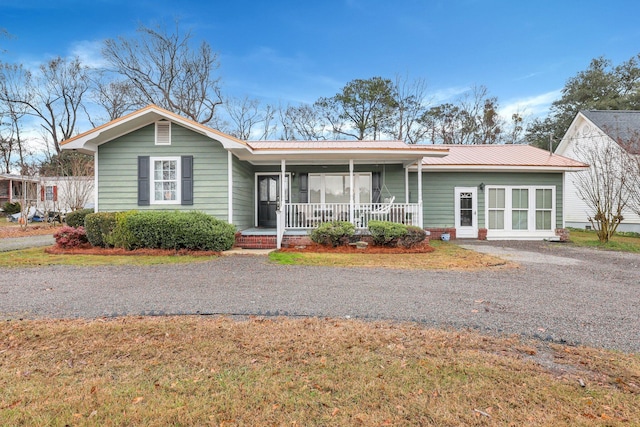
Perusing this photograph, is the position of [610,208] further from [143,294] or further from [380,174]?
[143,294]

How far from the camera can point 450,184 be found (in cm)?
1268

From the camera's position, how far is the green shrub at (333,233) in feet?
31.1

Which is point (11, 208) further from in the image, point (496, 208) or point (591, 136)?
point (591, 136)

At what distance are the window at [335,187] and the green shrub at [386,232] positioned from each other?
298cm

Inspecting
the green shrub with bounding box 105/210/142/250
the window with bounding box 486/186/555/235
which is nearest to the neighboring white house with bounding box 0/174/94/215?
the green shrub with bounding box 105/210/142/250

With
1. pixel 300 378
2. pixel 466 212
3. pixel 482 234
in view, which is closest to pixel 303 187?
pixel 466 212

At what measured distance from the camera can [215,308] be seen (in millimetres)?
4133

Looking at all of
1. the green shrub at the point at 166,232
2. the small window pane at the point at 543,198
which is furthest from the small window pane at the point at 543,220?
the green shrub at the point at 166,232

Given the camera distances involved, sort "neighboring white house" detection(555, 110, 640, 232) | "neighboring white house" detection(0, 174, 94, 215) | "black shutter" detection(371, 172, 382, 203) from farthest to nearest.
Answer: "neighboring white house" detection(0, 174, 94, 215) → "neighboring white house" detection(555, 110, 640, 232) → "black shutter" detection(371, 172, 382, 203)

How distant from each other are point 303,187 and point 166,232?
206 inches

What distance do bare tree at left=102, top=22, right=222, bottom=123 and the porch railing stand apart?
1833cm

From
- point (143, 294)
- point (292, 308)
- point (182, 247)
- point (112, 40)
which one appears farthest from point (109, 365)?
point (112, 40)

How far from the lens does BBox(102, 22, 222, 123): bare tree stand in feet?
78.1

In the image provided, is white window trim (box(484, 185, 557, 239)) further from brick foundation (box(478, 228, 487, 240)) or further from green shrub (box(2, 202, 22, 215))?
green shrub (box(2, 202, 22, 215))
